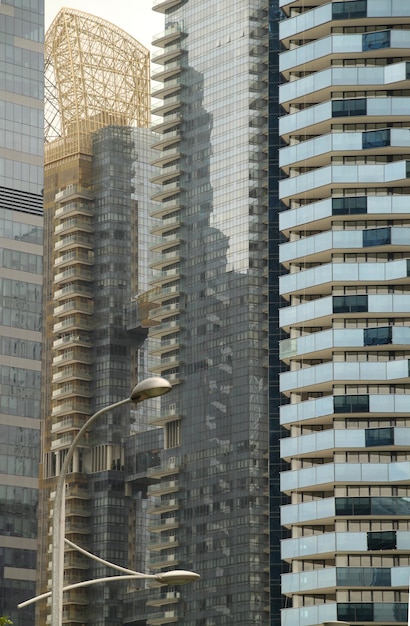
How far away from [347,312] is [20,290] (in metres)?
30.5

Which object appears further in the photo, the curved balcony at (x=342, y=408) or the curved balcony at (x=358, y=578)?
the curved balcony at (x=342, y=408)

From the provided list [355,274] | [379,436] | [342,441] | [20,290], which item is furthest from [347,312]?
[20,290]

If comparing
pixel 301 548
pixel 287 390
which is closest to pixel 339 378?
pixel 287 390

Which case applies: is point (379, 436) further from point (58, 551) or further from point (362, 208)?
point (58, 551)

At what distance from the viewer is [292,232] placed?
145625mm

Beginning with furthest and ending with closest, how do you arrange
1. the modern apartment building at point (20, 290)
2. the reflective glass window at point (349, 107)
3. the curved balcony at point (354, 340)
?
the reflective glass window at point (349, 107) < the modern apartment building at point (20, 290) < the curved balcony at point (354, 340)

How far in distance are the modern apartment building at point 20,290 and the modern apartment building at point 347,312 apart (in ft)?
76.3

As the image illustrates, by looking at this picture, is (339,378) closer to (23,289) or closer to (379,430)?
(379,430)

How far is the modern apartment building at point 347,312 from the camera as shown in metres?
132

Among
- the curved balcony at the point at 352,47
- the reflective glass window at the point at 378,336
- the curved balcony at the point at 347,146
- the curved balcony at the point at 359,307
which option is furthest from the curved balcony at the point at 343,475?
the curved balcony at the point at 352,47

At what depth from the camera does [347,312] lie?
456ft

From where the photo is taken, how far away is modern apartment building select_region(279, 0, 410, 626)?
13162 centimetres

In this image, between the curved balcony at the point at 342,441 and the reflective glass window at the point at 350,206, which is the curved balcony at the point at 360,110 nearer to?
the reflective glass window at the point at 350,206

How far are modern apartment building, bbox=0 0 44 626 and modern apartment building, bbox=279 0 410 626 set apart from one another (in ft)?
76.3
